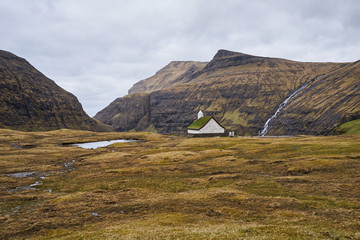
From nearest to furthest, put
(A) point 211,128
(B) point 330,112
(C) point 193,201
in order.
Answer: (C) point 193,201, (A) point 211,128, (B) point 330,112

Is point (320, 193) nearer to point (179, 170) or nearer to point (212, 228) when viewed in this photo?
point (212, 228)

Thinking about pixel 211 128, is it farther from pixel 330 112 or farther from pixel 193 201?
pixel 193 201

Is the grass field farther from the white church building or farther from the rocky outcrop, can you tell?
→ the rocky outcrop

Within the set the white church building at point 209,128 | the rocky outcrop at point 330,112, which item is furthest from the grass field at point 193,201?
the rocky outcrop at point 330,112

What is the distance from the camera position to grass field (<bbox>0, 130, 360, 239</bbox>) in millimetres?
18312

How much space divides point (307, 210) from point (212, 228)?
1021 cm

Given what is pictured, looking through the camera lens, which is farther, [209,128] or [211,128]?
[211,128]

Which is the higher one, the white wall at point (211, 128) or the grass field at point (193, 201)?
the white wall at point (211, 128)

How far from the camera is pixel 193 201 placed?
1088 inches

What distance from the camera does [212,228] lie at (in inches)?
724

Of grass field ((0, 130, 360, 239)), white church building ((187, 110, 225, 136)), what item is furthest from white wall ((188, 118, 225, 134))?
grass field ((0, 130, 360, 239))

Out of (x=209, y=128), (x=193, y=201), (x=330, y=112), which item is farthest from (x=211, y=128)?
(x=193, y=201)

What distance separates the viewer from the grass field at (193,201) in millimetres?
18312

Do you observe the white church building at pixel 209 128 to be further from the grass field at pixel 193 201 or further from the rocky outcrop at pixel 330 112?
the grass field at pixel 193 201
